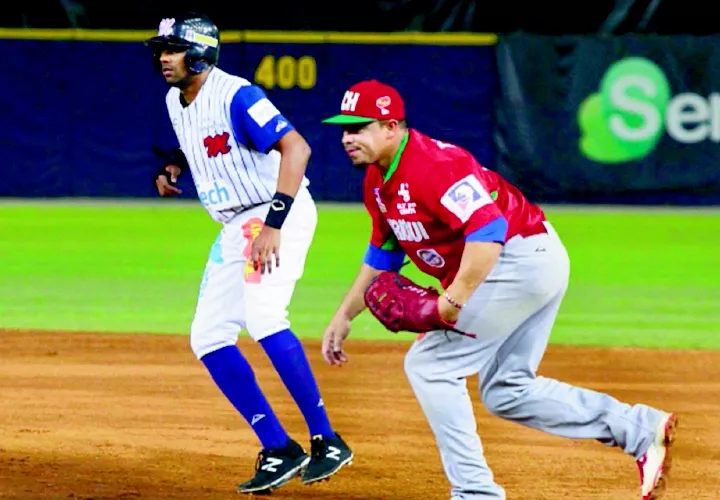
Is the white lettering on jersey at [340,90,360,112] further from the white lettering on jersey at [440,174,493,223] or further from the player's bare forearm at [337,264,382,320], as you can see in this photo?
the player's bare forearm at [337,264,382,320]

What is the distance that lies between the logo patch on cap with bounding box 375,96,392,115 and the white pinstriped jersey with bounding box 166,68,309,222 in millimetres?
889

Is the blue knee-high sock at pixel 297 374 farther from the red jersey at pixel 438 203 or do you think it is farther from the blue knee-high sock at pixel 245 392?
the red jersey at pixel 438 203

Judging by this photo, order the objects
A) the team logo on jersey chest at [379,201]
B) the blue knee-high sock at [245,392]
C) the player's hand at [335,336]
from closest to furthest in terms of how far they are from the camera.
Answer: the team logo on jersey chest at [379,201] < the player's hand at [335,336] < the blue knee-high sock at [245,392]

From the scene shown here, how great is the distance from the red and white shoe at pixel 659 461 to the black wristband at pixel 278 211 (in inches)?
65.9

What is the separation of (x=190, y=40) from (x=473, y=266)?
181 cm

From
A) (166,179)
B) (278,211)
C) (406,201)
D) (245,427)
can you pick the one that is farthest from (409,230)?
(245,427)

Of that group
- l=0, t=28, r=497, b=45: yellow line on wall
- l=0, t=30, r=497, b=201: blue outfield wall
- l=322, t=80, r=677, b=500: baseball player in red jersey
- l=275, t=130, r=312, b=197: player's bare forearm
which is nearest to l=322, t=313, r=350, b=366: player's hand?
l=322, t=80, r=677, b=500: baseball player in red jersey

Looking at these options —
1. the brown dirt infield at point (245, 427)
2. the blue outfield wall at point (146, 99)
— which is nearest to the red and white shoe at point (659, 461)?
the brown dirt infield at point (245, 427)

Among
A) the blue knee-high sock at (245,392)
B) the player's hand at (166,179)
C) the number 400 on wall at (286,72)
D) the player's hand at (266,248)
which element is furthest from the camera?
the number 400 on wall at (286,72)

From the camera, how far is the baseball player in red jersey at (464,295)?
4617 millimetres

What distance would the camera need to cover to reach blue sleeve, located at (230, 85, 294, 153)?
555 centimetres

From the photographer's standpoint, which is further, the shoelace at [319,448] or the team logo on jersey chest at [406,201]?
the shoelace at [319,448]

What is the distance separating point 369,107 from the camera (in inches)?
186

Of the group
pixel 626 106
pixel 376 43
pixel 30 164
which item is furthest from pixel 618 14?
pixel 30 164
